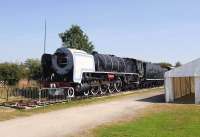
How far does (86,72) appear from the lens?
32281mm

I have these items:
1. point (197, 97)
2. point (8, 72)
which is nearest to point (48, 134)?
point (197, 97)

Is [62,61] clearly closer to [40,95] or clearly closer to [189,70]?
[40,95]

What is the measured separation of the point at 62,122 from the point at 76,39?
46.4 metres

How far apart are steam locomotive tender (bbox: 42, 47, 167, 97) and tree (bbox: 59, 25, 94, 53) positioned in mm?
21387

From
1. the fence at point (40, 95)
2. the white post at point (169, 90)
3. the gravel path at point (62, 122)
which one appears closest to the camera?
the gravel path at point (62, 122)

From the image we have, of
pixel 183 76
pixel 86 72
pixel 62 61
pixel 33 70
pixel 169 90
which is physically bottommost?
pixel 169 90

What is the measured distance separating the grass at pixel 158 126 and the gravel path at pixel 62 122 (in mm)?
1065

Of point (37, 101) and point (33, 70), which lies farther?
point (33, 70)

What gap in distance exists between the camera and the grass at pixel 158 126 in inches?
580

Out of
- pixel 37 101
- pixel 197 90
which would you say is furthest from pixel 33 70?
pixel 197 90

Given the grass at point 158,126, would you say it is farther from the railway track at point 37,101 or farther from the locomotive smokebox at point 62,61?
the locomotive smokebox at point 62,61

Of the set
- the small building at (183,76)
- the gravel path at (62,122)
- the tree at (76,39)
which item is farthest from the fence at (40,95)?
the tree at (76,39)

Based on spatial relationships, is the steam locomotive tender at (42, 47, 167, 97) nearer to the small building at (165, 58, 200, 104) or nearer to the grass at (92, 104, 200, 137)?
the small building at (165, 58, 200, 104)

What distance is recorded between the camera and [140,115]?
20641mm
